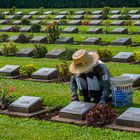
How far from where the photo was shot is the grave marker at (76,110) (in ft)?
36.2

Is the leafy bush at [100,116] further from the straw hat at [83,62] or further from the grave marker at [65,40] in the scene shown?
the grave marker at [65,40]

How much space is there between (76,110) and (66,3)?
30830 millimetres

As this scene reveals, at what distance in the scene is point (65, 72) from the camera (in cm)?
1541

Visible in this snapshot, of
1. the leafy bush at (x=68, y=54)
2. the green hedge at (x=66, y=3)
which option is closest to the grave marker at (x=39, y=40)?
the leafy bush at (x=68, y=54)

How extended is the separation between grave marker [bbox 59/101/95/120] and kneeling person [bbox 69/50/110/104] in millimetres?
377

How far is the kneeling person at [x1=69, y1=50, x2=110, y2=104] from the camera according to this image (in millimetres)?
11570

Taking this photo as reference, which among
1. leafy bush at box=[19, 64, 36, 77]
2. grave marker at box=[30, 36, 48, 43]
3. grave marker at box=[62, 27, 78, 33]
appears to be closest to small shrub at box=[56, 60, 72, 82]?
leafy bush at box=[19, 64, 36, 77]

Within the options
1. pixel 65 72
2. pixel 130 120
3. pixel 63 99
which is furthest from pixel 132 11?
pixel 130 120

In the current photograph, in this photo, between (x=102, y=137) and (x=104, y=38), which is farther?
(x=104, y=38)

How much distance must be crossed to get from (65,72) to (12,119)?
159 inches

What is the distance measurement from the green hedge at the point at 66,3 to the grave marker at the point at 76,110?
89.4ft

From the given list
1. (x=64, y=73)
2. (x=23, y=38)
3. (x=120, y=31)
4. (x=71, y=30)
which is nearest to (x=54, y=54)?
(x=64, y=73)

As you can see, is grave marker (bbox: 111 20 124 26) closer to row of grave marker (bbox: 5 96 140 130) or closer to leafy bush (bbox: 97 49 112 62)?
leafy bush (bbox: 97 49 112 62)

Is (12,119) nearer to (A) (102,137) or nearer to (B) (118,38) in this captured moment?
(A) (102,137)
